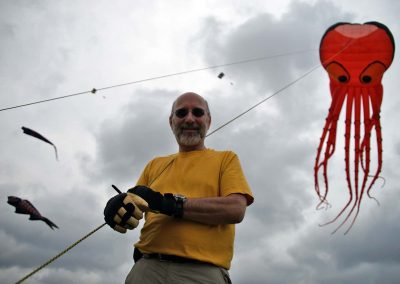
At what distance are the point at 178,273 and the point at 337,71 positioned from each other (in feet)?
16.5

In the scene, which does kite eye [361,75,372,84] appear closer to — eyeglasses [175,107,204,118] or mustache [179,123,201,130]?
eyeglasses [175,107,204,118]

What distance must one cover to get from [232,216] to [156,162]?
1035 mm

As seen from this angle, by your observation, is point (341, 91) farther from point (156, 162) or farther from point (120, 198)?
point (120, 198)

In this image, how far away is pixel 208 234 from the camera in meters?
2.64

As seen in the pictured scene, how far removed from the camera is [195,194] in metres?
2.83

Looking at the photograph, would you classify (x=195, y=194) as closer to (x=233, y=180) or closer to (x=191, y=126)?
(x=233, y=180)

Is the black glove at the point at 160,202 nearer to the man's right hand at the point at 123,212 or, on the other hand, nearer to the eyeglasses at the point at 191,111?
the man's right hand at the point at 123,212

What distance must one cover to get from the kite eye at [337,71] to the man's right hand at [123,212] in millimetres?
4957

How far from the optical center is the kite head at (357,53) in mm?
6258

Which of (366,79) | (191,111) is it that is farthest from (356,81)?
(191,111)

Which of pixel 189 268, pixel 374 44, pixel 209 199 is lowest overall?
pixel 189 268

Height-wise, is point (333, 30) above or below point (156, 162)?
above

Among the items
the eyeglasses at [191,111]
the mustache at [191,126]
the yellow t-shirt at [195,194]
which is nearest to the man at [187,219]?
the yellow t-shirt at [195,194]

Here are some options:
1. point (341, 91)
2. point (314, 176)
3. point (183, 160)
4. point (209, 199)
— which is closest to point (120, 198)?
point (209, 199)
